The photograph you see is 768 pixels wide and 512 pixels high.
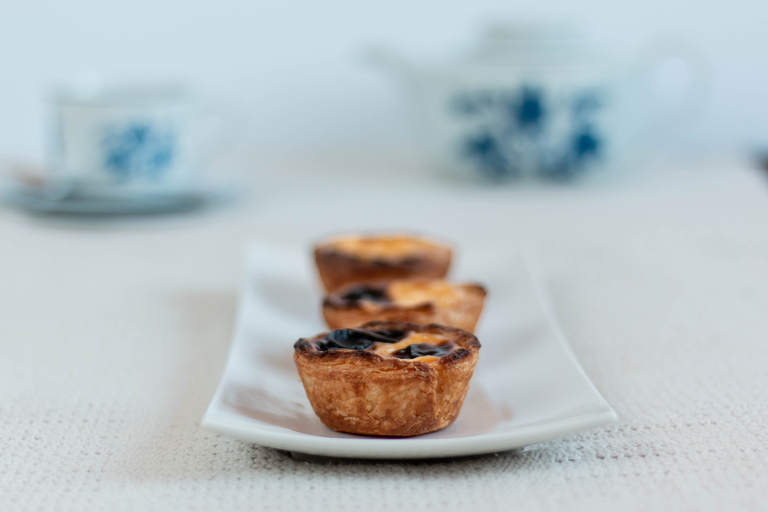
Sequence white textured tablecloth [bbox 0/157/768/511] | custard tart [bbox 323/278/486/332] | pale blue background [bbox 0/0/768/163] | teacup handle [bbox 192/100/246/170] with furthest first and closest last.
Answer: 1. pale blue background [bbox 0/0/768/163]
2. teacup handle [bbox 192/100/246/170]
3. custard tart [bbox 323/278/486/332]
4. white textured tablecloth [bbox 0/157/768/511]

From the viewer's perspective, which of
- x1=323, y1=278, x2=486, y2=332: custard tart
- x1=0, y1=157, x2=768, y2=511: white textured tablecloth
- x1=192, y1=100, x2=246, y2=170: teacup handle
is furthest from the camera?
x1=192, y1=100, x2=246, y2=170: teacup handle

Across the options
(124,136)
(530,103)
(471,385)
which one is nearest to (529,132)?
(530,103)

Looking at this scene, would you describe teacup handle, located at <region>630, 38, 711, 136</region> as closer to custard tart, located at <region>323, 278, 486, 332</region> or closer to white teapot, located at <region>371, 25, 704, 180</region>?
white teapot, located at <region>371, 25, 704, 180</region>

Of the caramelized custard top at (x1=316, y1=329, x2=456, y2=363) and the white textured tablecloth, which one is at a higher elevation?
the caramelized custard top at (x1=316, y1=329, x2=456, y2=363)

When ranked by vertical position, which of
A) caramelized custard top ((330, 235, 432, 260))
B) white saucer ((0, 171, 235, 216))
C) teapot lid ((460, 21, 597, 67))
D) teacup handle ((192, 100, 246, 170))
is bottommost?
white saucer ((0, 171, 235, 216))

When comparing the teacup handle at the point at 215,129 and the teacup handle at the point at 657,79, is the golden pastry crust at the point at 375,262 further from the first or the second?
the teacup handle at the point at 657,79

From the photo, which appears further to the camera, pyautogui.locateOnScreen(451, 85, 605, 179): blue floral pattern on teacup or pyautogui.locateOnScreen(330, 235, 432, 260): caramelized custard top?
pyautogui.locateOnScreen(451, 85, 605, 179): blue floral pattern on teacup

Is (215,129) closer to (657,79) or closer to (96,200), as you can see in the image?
(96,200)

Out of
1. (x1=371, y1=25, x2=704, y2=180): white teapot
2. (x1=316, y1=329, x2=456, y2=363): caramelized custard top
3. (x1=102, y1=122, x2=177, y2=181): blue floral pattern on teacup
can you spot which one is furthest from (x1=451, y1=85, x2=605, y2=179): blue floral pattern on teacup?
(x1=316, y1=329, x2=456, y2=363): caramelized custard top
